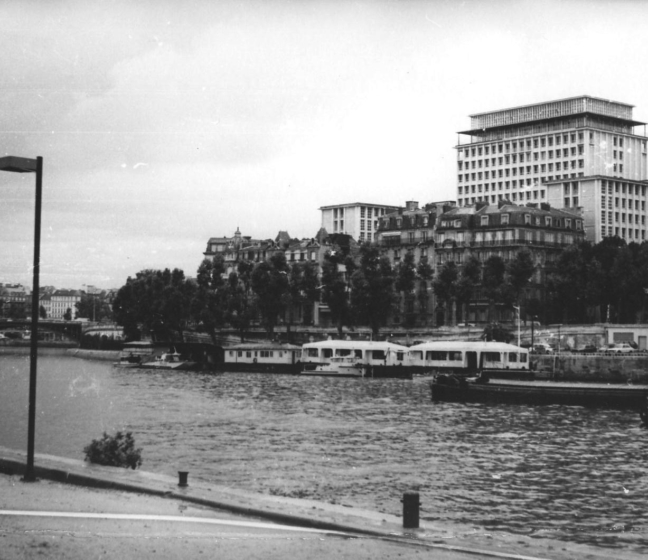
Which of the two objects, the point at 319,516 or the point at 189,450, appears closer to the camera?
the point at 319,516

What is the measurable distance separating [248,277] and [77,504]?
135m

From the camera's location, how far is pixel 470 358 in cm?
11000

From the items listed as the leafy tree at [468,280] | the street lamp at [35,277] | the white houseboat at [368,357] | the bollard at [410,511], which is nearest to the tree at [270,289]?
the white houseboat at [368,357]

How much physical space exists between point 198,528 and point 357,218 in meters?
173

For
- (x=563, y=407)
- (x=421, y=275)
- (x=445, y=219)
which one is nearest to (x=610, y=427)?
(x=563, y=407)

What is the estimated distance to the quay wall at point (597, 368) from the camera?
98762 mm

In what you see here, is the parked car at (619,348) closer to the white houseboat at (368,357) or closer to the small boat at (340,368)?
the white houseboat at (368,357)

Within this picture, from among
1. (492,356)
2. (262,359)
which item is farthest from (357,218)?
(492,356)

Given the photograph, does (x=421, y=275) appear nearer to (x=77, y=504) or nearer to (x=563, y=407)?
(x=563, y=407)

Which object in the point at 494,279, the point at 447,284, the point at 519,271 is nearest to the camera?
the point at 519,271

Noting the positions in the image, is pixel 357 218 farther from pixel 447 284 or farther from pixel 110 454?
pixel 110 454

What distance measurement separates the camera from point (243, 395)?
79.8 metres

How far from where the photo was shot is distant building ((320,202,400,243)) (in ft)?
621

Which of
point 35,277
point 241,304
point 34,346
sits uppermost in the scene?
point 241,304
